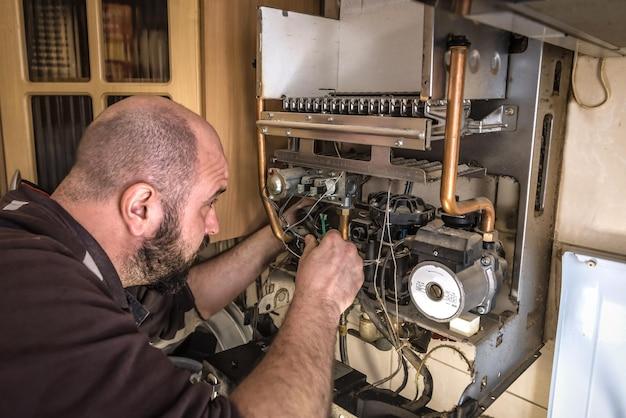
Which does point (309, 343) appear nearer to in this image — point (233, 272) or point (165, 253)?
point (165, 253)

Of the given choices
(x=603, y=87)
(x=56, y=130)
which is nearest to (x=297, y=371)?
(x=603, y=87)

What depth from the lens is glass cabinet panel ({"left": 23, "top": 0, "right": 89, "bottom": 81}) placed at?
1.26 metres

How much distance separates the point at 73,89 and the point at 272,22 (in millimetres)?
546

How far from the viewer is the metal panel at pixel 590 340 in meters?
0.98

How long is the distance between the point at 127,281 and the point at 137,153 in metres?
0.25

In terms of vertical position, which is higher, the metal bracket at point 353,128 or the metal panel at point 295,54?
the metal panel at point 295,54

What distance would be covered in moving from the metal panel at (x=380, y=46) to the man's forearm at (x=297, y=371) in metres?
0.53

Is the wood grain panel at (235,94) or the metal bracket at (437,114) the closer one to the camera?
the metal bracket at (437,114)

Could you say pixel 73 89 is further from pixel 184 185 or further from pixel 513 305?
pixel 513 305

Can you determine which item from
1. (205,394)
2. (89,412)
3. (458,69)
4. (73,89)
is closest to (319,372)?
(205,394)

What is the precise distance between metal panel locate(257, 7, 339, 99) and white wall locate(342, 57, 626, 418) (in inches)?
21.3

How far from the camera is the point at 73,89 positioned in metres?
1.26

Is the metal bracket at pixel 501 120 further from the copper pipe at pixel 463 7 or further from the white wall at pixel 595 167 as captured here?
the copper pipe at pixel 463 7

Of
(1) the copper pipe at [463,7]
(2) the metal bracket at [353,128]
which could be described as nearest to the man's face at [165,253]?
(2) the metal bracket at [353,128]
